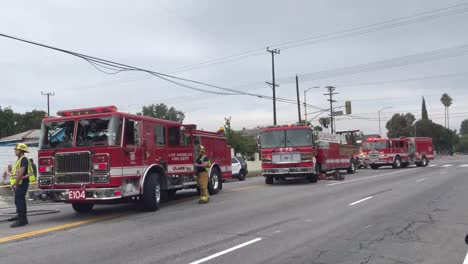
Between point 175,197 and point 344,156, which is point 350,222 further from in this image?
point 344,156

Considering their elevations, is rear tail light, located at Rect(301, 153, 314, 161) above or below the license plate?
above

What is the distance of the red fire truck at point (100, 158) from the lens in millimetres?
10758

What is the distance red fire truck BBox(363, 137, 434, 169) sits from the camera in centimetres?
3953

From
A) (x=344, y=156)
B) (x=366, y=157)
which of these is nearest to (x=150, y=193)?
(x=344, y=156)

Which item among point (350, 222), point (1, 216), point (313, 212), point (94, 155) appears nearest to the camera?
point (350, 222)

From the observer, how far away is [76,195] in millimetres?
10797

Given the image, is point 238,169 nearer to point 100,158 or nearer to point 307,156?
point 307,156

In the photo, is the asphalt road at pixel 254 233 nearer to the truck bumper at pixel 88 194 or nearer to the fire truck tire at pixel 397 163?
the truck bumper at pixel 88 194

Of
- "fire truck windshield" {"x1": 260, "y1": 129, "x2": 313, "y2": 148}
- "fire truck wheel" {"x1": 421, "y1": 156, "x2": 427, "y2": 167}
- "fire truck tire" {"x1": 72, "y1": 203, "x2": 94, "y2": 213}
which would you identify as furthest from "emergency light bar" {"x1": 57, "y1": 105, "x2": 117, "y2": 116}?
"fire truck wheel" {"x1": 421, "y1": 156, "x2": 427, "y2": 167}

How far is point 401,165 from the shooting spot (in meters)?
41.1

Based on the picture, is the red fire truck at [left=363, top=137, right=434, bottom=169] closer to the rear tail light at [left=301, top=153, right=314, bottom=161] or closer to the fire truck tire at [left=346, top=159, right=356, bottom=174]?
the fire truck tire at [left=346, top=159, right=356, bottom=174]

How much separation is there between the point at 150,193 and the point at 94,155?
196 centimetres

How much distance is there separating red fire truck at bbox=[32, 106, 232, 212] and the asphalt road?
62cm

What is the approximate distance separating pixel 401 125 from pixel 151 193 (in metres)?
120
